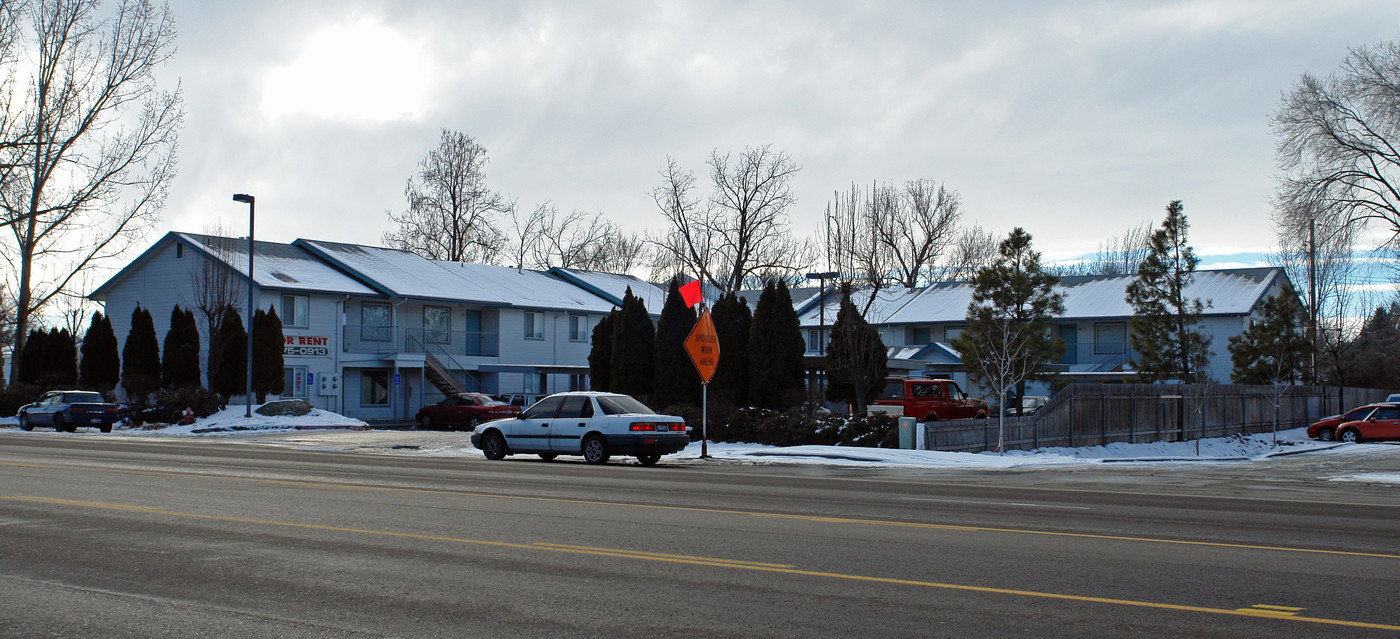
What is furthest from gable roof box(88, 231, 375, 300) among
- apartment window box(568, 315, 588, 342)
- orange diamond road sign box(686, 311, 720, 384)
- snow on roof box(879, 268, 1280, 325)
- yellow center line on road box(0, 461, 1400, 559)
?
yellow center line on road box(0, 461, 1400, 559)

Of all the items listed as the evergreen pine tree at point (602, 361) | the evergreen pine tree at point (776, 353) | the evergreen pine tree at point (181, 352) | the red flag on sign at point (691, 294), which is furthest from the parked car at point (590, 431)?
the evergreen pine tree at point (181, 352)

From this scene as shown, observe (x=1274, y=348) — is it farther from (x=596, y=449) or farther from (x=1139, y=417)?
(x=596, y=449)

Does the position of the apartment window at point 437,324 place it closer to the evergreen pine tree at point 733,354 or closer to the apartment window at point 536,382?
the apartment window at point 536,382

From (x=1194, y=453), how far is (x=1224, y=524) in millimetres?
22762

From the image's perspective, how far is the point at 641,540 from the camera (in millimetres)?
10250

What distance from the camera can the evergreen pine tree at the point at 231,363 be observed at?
4209 cm

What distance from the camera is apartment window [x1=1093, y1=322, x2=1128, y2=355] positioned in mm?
55938

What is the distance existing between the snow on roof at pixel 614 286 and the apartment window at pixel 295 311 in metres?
17.1

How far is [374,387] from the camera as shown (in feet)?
159

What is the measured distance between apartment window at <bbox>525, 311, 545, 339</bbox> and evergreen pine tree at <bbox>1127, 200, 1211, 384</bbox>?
88.7 feet

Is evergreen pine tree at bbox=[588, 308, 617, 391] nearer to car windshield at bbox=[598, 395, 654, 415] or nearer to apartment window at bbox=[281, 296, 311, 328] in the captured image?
apartment window at bbox=[281, 296, 311, 328]

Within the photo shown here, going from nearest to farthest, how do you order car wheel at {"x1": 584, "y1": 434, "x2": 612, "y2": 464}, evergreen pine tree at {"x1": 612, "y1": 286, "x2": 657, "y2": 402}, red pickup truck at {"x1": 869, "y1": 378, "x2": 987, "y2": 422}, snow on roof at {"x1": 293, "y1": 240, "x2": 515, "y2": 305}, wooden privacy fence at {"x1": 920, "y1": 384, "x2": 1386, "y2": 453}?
car wheel at {"x1": 584, "y1": 434, "x2": 612, "y2": 464}, wooden privacy fence at {"x1": 920, "y1": 384, "x2": 1386, "y2": 453}, red pickup truck at {"x1": 869, "y1": 378, "x2": 987, "y2": 422}, evergreen pine tree at {"x1": 612, "y1": 286, "x2": 657, "y2": 402}, snow on roof at {"x1": 293, "y1": 240, "x2": 515, "y2": 305}

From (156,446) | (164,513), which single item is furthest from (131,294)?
(164,513)

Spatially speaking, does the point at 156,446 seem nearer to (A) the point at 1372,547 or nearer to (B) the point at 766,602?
(B) the point at 766,602
